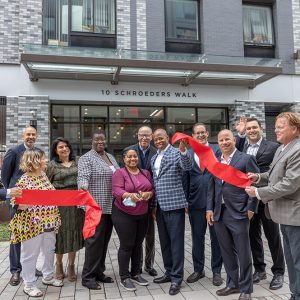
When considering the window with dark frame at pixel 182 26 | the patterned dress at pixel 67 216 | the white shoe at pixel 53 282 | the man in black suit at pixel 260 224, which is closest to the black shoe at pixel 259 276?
the man in black suit at pixel 260 224

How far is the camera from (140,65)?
1055cm

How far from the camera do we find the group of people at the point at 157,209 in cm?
436

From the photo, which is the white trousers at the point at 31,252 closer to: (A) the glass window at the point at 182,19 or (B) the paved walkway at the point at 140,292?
(B) the paved walkway at the point at 140,292

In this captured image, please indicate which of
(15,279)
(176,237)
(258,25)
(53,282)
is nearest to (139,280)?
(176,237)

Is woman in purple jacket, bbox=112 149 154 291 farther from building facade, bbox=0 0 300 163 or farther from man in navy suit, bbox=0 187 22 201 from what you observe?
building facade, bbox=0 0 300 163

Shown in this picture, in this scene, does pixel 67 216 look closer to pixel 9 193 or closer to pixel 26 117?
pixel 9 193

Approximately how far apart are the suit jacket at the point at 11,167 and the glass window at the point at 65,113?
6535mm

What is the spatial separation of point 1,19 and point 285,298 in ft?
35.5

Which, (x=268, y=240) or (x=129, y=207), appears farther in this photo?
(x=268, y=240)

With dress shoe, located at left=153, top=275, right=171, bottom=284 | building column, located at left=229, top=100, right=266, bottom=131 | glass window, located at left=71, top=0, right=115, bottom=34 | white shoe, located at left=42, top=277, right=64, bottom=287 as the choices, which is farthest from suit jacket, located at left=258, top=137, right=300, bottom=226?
glass window, located at left=71, top=0, right=115, bottom=34

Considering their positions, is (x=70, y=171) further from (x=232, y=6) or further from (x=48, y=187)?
(x=232, y=6)

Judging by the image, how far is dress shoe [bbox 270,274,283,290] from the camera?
4725mm

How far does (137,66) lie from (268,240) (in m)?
6.93

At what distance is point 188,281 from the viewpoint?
5.05m
